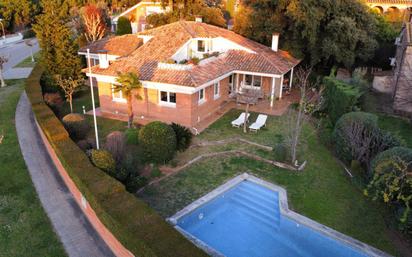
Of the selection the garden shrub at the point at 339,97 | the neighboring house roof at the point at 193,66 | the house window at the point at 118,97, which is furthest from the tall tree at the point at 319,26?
the house window at the point at 118,97

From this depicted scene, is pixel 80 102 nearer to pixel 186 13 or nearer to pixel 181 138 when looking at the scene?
pixel 181 138

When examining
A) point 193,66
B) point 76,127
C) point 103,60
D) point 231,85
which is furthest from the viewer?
point 231,85

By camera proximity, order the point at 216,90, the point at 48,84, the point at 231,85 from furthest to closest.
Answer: the point at 231,85, the point at 48,84, the point at 216,90

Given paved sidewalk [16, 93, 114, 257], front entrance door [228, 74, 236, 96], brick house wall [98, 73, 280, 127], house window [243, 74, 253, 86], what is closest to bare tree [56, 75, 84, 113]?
brick house wall [98, 73, 280, 127]

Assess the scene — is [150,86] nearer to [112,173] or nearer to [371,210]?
[112,173]

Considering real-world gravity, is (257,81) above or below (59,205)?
above

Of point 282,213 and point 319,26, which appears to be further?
point 319,26

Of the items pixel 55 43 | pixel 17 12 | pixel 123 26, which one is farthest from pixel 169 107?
pixel 17 12

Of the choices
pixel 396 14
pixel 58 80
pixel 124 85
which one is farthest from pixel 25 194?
pixel 396 14
